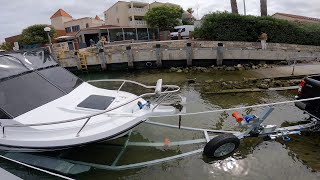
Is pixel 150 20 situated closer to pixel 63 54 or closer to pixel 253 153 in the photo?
pixel 63 54

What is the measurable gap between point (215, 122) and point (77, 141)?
4.53m

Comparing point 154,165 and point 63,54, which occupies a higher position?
point 63,54

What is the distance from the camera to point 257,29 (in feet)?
63.1

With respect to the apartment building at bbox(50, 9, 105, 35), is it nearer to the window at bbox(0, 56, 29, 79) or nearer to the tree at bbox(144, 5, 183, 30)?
the tree at bbox(144, 5, 183, 30)

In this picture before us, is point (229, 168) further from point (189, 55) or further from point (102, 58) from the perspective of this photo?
point (102, 58)

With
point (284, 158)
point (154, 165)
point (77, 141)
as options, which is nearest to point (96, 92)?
point (77, 141)

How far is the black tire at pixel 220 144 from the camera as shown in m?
5.18

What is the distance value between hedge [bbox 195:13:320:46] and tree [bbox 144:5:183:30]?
17791 millimetres

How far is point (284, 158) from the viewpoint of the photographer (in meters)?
5.44

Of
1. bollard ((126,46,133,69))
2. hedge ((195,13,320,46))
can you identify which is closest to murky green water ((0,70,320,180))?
bollard ((126,46,133,69))

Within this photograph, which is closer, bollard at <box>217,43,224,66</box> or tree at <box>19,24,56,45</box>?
bollard at <box>217,43,224,66</box>

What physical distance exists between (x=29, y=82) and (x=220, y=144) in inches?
192

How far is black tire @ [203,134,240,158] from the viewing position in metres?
5.18

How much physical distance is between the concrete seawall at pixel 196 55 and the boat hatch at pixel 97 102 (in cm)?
1163
